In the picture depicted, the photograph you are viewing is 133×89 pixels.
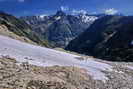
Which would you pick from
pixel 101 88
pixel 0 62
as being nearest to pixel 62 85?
pixel 101 88

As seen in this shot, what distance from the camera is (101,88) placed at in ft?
80.2

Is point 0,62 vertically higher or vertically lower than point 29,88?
higher

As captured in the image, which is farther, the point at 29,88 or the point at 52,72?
the point at 52,72

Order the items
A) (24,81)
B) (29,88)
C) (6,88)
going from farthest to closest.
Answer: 1. (24,81)
2. (29,88)
3. (6,88)

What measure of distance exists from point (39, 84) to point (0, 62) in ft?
24.4

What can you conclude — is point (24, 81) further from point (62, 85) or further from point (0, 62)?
point (0, 62)

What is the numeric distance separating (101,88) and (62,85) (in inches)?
194

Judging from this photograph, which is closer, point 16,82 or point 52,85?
point 16,82

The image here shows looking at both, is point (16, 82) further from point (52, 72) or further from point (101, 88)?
point (101, 88)

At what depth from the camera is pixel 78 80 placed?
25688mm

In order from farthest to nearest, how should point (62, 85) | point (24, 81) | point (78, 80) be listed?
point (78, 80) → point (62, 85) → point (24, 81)

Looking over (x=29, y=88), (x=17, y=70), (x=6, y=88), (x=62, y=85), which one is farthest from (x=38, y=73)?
(x=6, y=88)

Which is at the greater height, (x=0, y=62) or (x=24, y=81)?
(x=0, y=62)

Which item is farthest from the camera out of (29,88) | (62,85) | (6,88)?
(62,85)
